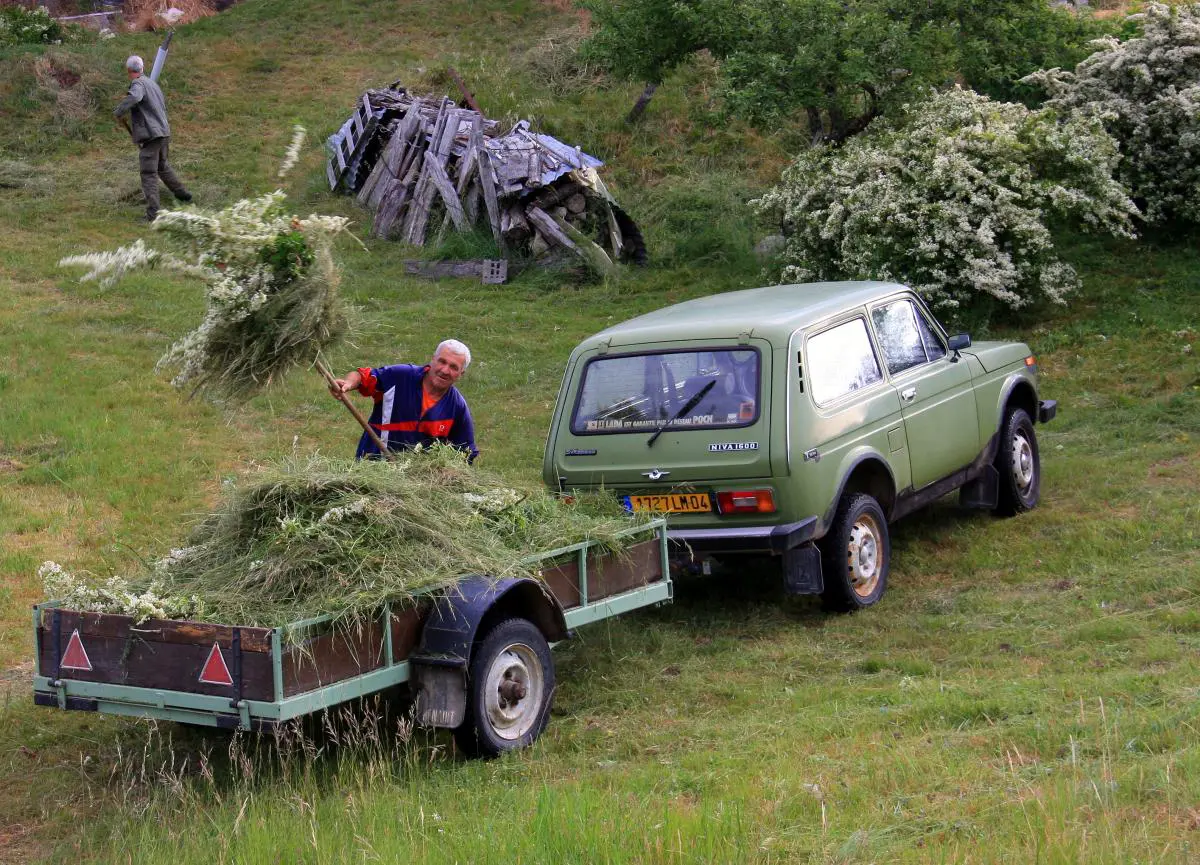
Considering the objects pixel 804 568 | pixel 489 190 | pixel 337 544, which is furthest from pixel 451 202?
pixel 337 544

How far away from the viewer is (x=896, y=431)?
8180 millimetres

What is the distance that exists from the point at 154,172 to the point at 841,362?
13.1m

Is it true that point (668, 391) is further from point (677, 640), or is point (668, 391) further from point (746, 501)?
point (677, 640)

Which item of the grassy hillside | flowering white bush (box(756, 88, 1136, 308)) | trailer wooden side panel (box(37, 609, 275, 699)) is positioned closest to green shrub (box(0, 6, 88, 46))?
the grassy hillside

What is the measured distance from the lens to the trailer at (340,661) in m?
4.98

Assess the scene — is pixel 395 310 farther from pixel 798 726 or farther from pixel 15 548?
pixel 798 726

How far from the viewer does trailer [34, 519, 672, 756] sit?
4.98m

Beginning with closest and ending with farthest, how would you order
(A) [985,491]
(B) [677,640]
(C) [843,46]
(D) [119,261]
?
(D) [119,261], (B) [677,640], (A) [985,491], (C) [843,46]

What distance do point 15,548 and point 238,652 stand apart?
15.7ft

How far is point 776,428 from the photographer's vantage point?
24.1 ft

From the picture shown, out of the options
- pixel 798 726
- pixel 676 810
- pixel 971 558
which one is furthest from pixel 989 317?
pixel 676 810

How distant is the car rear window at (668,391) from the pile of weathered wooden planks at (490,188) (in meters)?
8.95

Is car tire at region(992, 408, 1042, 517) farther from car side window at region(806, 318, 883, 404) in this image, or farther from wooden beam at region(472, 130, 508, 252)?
wooden beam at region(472, 130, 508, 252)

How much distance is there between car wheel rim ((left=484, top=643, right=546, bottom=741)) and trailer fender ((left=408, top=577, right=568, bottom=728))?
197mm
